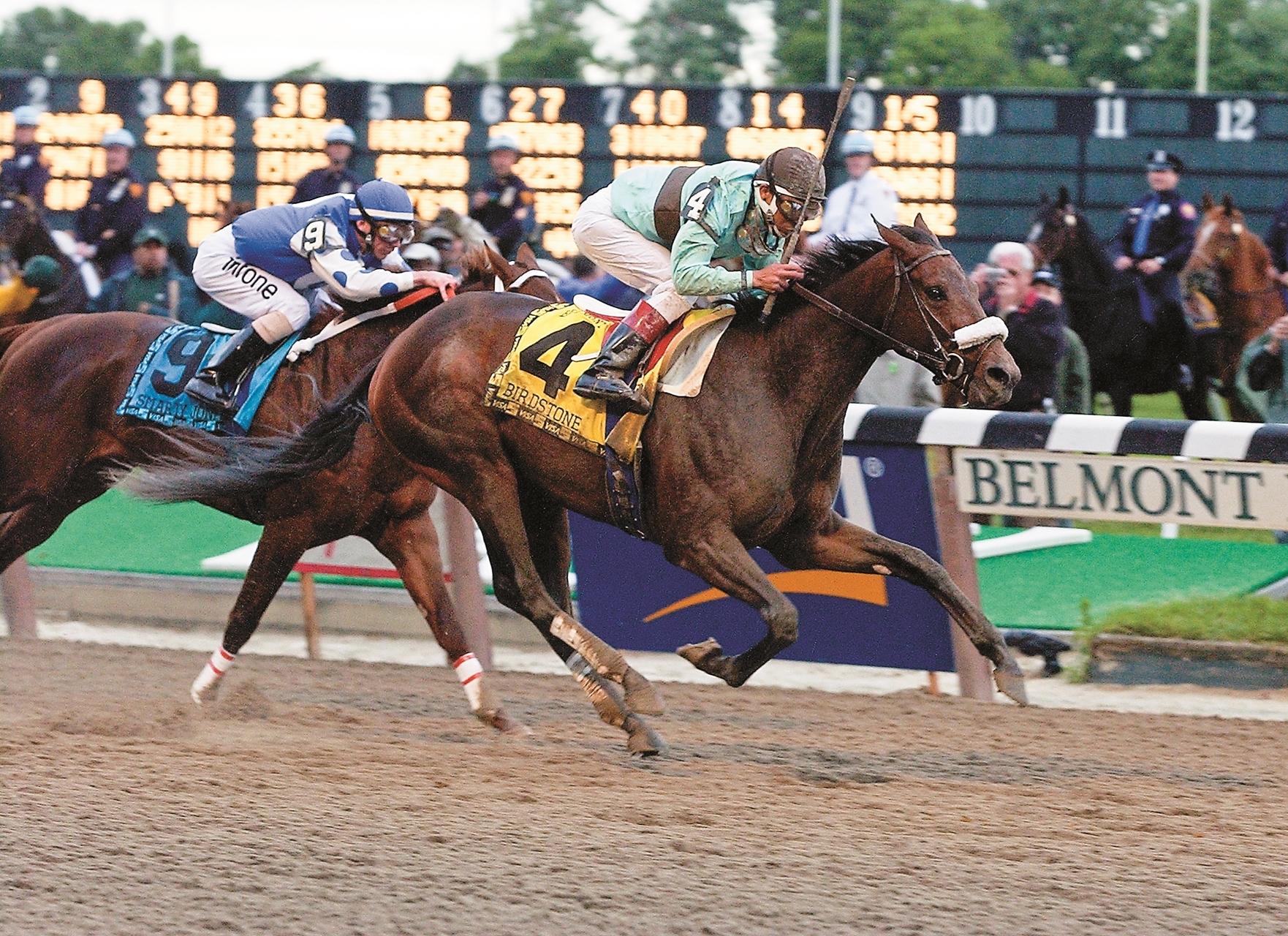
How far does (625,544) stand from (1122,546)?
2019mm

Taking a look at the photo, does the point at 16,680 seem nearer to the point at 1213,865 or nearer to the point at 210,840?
the point at 210,840

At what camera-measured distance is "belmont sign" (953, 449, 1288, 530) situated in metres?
6.30

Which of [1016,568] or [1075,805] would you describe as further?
[1016,568]

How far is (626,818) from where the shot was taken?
4832mm

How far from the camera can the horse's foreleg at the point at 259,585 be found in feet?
21.3

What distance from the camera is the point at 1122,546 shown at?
7812 mm

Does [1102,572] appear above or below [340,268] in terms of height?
below

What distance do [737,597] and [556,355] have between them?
0.93 meters

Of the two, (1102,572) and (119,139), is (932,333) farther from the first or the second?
(119,139)

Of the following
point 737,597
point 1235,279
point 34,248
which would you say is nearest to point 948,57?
point 1235,279

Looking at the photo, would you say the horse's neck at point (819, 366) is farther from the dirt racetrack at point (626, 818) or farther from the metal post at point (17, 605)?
the metal post at point (17, 605)

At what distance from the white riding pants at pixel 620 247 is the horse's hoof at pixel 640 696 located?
119cm

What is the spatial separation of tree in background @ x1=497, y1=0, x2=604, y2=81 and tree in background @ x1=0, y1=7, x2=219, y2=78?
7.75 meters

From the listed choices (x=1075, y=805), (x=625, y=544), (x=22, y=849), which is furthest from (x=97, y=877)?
(x=625, y=544)
